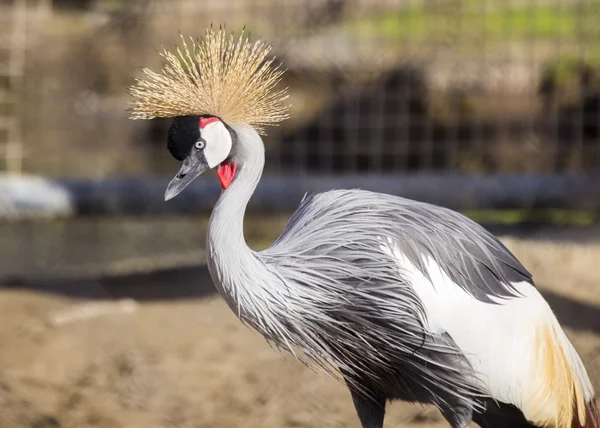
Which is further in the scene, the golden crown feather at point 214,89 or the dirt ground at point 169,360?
the dirt ground at point 169,360

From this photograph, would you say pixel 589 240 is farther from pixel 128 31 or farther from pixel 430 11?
pixel 128 31

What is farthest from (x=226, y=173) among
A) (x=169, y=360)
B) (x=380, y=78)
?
(x=380, y=78)

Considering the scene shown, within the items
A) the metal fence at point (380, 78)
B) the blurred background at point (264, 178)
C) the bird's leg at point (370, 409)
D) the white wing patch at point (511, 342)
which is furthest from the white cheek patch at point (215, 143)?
the metal fence at point (380, 78)

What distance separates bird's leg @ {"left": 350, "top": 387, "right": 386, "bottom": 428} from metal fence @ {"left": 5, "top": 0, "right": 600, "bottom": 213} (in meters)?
2.76

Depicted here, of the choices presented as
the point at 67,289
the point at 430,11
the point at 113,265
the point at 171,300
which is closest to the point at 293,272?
the point at 171,300

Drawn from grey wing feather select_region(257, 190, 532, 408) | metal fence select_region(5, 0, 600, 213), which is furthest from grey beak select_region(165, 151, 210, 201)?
metal fence select_region(5, 0, 600, 213)

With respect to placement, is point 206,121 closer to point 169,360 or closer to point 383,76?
point 169,360

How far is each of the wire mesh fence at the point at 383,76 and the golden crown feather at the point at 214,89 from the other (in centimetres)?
274

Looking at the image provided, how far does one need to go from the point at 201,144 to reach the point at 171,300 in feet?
6.26

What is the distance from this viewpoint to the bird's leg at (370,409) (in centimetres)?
222

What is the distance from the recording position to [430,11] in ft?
15.8

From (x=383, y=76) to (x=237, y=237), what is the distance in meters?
3.41

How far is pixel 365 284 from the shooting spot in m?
2.04

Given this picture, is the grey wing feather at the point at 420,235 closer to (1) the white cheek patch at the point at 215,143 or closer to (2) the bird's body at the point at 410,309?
(2) the bird's body at the point at 410,309
